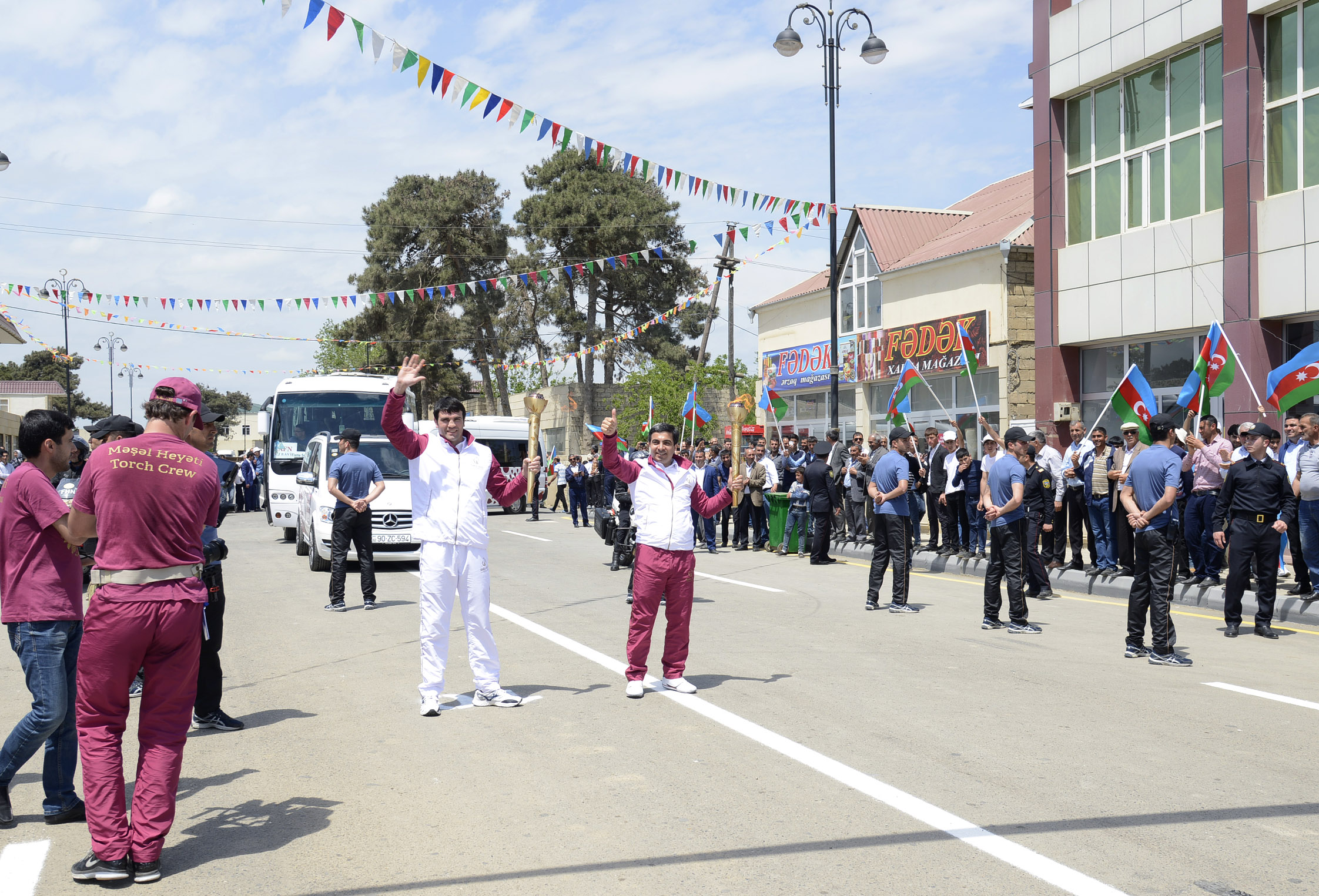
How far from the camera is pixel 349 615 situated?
38.1 ft

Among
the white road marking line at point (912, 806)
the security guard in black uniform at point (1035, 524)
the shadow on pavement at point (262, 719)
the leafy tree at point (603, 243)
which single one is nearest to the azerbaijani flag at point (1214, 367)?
the security guard in black uniform at point (1035, 524)

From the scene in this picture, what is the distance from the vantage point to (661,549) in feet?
25.4

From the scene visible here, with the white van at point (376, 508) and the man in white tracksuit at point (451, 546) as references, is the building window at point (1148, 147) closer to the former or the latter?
the white van at point (376, 508)

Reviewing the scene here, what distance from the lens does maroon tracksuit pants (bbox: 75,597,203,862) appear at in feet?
14.2

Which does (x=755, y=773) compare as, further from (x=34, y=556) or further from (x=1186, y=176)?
(x=1186, y=176)

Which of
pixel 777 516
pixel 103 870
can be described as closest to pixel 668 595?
pixel 103 870

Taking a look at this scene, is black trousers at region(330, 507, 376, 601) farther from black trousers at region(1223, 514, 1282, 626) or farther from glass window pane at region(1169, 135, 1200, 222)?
glass window pane at region(1169, 135, 1200, 222)

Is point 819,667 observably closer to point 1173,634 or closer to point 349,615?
point 1173,634

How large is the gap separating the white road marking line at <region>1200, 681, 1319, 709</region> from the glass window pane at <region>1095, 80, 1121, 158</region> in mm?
15858

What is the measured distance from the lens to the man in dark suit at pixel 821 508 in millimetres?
17375

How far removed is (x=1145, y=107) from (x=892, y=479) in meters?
12.7

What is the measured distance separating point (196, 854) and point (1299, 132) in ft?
61.3

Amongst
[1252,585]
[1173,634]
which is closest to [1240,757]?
[1173,634]

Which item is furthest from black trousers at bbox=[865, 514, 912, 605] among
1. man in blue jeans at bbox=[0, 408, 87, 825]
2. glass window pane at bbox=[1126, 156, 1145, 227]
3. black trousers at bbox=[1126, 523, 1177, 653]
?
glass window pane at bbox=[1126, 156, 1145, 227]
